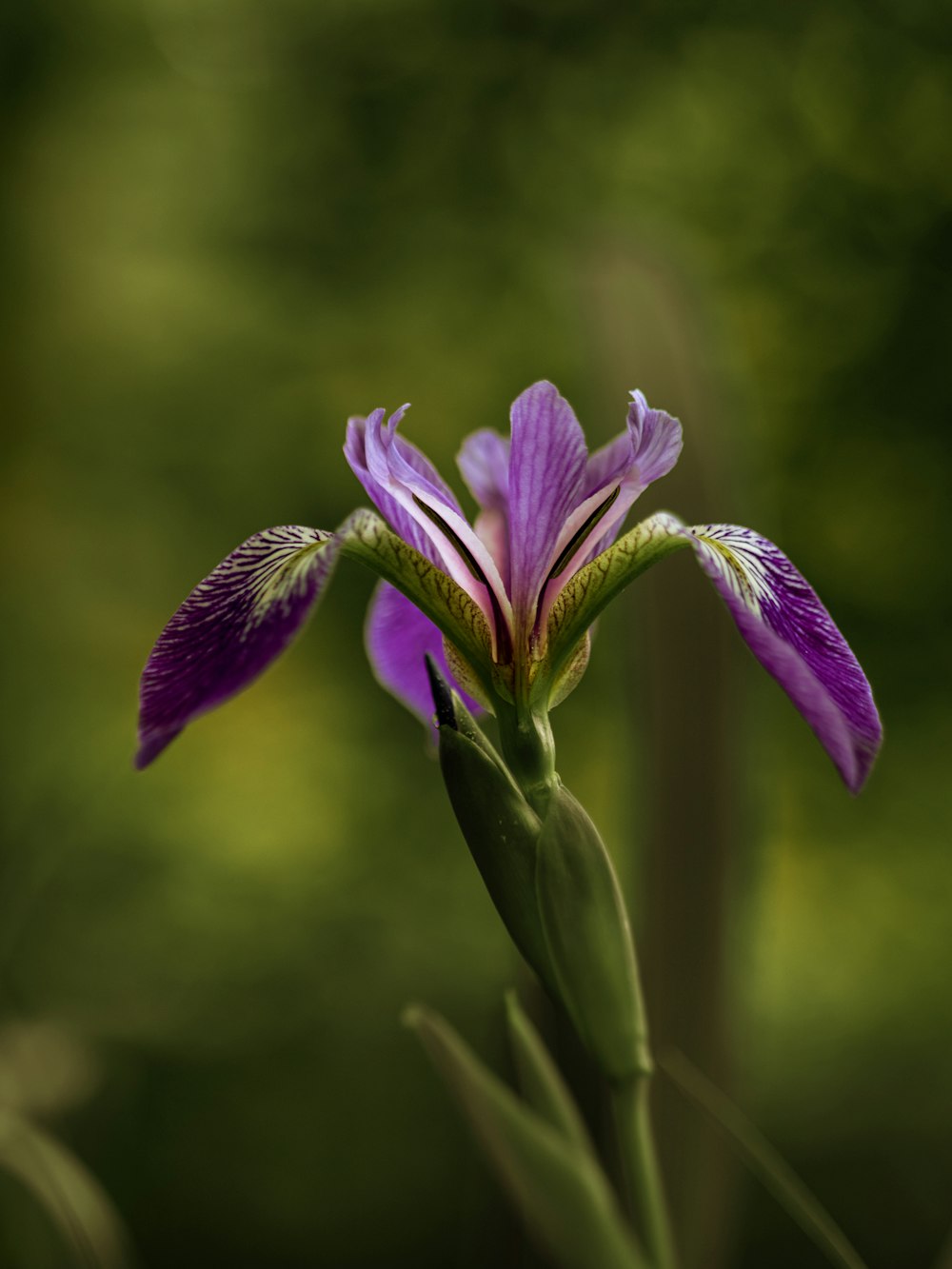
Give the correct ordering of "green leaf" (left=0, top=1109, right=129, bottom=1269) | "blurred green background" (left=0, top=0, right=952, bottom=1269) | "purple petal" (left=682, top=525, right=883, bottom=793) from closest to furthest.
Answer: "purple petal" (left=682, top=525, right=883, bottom=793), "green leaf" (left=0, top=1109, right=129, bottom=1269), "blurred green background" (left=0, top=0, right=952, bottom=1269)

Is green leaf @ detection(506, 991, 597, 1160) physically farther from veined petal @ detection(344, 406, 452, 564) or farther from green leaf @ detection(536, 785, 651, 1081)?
veined petal @ detection(344, 406, 452, 564)

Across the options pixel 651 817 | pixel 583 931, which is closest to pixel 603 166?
pixel 651 817

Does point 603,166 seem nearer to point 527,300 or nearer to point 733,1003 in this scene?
point 527,300

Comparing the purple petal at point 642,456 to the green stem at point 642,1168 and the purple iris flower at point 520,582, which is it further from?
the green stem at point 642,1168

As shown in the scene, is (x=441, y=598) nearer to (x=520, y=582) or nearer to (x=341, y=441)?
(x=520, y=582)

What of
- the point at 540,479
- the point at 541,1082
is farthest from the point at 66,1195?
the point at 540,479

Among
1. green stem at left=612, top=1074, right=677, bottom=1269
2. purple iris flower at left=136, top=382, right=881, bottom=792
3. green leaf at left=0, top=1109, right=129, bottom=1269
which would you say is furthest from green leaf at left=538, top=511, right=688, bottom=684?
green leaf at left=0, top=1109, right=129, bottom=1269

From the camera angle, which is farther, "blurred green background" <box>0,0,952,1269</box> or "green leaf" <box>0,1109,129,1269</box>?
"blurred green background" <box>0,0,952,1269</box>
